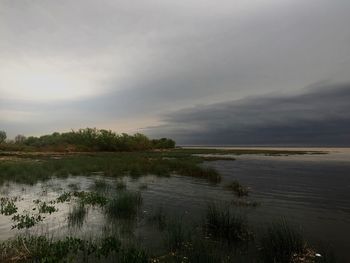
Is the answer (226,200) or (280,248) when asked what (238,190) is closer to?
(226,200)

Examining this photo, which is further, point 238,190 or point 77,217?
point 238,190

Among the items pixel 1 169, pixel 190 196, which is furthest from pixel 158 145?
pixel 190 196

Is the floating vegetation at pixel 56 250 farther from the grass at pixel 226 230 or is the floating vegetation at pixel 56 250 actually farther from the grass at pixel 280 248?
the grass at pixel 280 248

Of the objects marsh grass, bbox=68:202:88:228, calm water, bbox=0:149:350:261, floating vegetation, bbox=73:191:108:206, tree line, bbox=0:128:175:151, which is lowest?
calm water, bbox=0:149:350:261

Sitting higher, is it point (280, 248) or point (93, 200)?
point (93, 200)

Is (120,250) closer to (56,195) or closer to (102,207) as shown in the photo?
(102,207)

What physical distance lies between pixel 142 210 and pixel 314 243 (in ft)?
30.5

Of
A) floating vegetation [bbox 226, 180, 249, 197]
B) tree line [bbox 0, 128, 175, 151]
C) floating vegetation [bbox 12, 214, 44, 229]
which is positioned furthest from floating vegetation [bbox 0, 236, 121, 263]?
tree line [bbox 0, 128, 175, 151]

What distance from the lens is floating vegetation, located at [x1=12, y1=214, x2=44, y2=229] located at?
46.7 ft

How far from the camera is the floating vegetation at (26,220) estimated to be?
14227 millimetres

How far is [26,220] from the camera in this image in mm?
14836

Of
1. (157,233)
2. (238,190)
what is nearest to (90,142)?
(238,190)

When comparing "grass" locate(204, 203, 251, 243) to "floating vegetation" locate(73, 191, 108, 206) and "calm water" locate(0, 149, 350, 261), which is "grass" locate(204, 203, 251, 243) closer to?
"calm water" locate(0, 149, 350, 261)

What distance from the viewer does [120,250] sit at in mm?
10961
